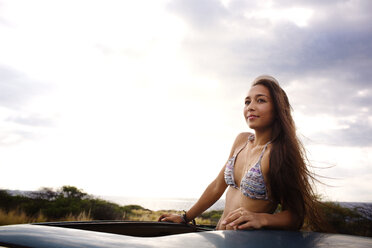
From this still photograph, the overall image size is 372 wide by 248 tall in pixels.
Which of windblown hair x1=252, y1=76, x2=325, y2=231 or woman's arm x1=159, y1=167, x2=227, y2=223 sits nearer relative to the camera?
windblown hair x1=252, y1=76, x2=325, y2=231

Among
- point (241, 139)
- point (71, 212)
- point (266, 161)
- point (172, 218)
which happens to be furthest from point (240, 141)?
point (71, 212)

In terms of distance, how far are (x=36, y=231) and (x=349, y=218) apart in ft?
17.6

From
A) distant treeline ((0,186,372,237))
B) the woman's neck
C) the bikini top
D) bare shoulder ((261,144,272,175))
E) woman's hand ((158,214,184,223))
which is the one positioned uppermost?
the woman's neck

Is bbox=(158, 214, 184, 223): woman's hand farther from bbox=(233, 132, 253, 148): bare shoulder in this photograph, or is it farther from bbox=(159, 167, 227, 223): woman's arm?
bbox=(233, 132, 253, 148): bare shoulder

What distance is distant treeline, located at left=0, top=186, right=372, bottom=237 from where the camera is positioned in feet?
15.8

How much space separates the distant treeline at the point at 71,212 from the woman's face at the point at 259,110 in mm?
2965

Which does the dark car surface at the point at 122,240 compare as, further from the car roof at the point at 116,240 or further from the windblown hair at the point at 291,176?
the windblown hair at the point at 291,176

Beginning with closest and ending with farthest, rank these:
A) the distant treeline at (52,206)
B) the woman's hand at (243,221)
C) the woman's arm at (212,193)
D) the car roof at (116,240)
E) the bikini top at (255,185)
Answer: the car roof at (116,240) → the woman's hand at (243,221) → the bikini top at (255,185) → the woman's arm at (212,193) → the distant treeline at (52,206)

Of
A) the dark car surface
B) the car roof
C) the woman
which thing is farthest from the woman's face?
Answer: the car roof

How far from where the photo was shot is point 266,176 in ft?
6.35

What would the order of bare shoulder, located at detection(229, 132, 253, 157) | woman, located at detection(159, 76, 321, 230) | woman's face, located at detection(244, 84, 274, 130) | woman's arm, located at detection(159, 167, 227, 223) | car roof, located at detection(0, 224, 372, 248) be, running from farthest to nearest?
bare shoulder, located at detection(229, 132, 253, 157), woman's arm, located at detection(159, 167, 227, 223), woman's face, located at detection(244, 84, 274, 130), woman, located at detection(159, 76, 321, 230), car roof, located at detection(0, 224, 372, 248)

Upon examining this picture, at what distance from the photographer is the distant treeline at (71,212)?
4.83 metres

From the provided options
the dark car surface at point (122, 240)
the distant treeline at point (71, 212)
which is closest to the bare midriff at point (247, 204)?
the dark car surface at point (122, 240)

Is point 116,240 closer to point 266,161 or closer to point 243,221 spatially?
point 243,221
